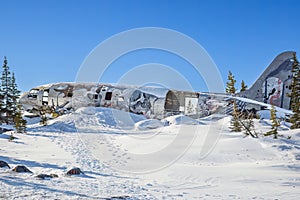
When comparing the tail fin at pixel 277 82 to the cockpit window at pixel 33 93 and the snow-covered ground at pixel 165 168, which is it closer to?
the snow-covered ground at pixel 165 168

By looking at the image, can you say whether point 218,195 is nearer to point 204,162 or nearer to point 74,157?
point 204,162

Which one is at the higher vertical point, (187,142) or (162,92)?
(162,92)

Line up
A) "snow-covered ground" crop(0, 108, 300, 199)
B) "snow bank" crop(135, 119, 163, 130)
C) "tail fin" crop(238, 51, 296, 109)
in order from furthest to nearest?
1. "tail fin" crop(238, 51, 296, 109)
2. "snow bank" crop(135, 119, 163, 130)
3. "snow-covered ground" crop(0, 108, 300, 199)

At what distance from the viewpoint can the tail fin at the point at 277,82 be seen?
2512 cm

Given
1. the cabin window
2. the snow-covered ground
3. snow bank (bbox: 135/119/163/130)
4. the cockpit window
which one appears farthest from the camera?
the cockpit window

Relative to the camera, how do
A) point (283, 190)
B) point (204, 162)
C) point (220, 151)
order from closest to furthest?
point (283, 190), point (204, 162), point (220, 151)

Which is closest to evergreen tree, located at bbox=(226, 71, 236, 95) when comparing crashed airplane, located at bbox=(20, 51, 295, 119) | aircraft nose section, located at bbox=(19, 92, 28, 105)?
crashed airplane, located at bbox=(20, 51, 295, 119)

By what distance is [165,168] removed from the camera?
26.3ft

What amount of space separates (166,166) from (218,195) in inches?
123

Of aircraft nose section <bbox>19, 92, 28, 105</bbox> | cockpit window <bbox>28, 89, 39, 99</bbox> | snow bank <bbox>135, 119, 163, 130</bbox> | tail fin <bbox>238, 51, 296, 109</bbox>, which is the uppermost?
tail fin <bbox>238, 51, 296, 109</bbox>

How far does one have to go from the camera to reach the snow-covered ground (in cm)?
518

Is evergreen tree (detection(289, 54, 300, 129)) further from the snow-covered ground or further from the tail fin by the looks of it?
the tail fin

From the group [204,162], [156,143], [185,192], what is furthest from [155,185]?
[156,143]

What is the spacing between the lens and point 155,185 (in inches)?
233
